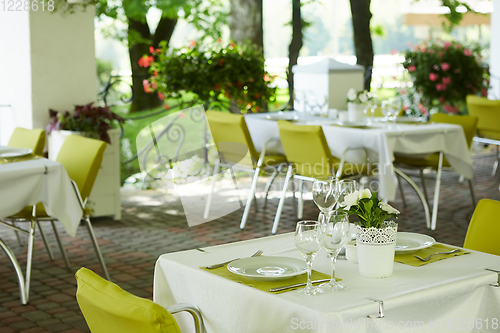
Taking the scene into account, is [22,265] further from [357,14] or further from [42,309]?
[357,14]

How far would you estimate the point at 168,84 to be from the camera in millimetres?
6516

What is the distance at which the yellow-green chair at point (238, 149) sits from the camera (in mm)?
5121

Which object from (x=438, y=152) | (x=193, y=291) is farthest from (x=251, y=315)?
(x=438, y=152)

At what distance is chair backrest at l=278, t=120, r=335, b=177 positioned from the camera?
4629mm

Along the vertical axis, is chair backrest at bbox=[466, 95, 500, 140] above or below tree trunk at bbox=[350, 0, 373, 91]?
below

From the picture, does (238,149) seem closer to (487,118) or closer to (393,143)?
(393,143)

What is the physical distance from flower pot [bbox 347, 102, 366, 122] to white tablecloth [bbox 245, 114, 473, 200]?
0.80 feet

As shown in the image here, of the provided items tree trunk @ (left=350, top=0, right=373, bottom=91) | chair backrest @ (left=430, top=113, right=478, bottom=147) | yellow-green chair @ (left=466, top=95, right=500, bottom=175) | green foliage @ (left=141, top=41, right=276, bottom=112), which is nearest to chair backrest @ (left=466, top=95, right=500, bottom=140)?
yellow-green chair @ (left=466, top=95, right=500, bottom=175)

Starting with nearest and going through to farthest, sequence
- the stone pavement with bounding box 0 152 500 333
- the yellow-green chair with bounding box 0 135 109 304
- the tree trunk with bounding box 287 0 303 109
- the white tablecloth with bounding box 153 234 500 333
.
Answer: the white tablecloth with bounding box 153 234 500 333, the stone pavement with bounding box 0 152 500 333, the yellow-green chair with bounding box 0 135 109 304, the tree trunk with bounding box 287 0 303 109

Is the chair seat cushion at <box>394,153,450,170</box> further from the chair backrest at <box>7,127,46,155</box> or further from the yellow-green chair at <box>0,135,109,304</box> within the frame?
the chair backrest at <box>7,127,46,155</box>

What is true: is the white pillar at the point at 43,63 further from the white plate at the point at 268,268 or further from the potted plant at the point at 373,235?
the potted plant at the point at 373,235

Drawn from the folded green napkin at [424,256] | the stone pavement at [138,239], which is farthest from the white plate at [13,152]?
the folded green napkin at [424,256]

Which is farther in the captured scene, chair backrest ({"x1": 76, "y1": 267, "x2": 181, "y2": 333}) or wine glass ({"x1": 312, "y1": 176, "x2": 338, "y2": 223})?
wine glass ({"x1": 312, "y1": 176, "x2": 338, "y2": 223})

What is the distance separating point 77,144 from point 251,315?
254 cm
